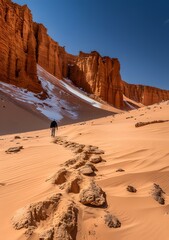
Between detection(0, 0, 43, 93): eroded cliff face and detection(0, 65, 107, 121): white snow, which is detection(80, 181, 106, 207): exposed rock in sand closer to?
detection(0, 65, 107, 121): white snow

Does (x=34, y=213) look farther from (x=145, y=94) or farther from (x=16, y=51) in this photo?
(x=145, y=94)

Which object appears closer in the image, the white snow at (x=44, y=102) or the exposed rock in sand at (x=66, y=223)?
the exposed rock in sand at (x=66, y=223)

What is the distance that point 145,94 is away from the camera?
125 meters

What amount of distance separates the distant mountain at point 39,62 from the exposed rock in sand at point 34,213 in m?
37.1

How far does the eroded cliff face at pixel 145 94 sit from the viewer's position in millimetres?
123312

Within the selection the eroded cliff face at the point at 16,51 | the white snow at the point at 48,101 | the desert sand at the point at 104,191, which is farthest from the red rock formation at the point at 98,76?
the desert sand at the point at 104,191

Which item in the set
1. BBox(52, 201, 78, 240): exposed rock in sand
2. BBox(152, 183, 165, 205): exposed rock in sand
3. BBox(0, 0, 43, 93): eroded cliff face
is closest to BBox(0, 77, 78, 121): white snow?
BBox(0, 0, 43, 93): eroded cliff face

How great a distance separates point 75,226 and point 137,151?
3.30m

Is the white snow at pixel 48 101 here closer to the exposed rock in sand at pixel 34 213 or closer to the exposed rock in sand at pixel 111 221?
the exposed rock in sand at pixel 34 213

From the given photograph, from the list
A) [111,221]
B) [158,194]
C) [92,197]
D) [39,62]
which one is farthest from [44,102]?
[111,221]

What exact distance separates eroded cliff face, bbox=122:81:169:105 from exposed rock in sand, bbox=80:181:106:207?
11957 centimetres

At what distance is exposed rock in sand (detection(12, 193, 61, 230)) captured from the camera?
2.94 metres

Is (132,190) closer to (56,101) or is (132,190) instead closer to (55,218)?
(55,218)

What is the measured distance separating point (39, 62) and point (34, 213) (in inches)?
2414
